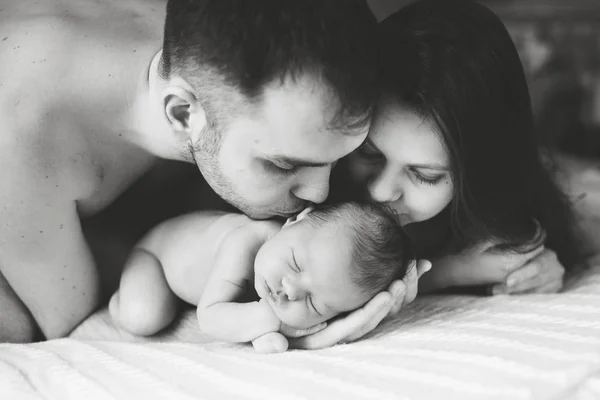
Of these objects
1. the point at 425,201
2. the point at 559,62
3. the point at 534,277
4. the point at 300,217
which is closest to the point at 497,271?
the point at 534,277

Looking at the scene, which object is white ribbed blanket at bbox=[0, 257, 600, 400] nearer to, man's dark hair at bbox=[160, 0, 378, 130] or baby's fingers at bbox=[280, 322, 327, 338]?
baby's fingers at bbox=[280, 322, 327, 338]

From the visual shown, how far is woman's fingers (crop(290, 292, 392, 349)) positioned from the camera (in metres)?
1.22

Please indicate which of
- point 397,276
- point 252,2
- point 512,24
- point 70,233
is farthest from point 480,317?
point 512,24

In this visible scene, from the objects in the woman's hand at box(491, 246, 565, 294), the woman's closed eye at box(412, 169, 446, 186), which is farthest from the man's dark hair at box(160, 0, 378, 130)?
the woman's hand at box(491, 246, 565, 294)

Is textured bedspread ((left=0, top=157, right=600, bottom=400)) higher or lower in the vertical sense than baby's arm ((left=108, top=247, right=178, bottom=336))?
higher

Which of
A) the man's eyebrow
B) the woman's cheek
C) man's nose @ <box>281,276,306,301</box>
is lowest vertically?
man's nose @ <box>281,276,306,301</box>

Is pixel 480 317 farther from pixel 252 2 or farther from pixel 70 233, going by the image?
pixel 70 233

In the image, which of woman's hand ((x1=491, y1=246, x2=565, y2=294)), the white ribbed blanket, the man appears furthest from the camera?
woman's hand ((x1=491, y1=246, x2=565, y2=294))

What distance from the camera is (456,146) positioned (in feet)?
4.23

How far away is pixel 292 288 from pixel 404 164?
345 mm

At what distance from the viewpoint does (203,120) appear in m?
1.28

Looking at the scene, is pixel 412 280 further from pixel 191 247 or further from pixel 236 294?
pixel 191 247

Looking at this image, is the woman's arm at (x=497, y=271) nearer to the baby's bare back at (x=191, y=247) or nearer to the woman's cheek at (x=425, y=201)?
the woman's cheek at (x=425, y=201)

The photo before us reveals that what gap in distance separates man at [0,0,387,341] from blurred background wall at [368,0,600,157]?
4.44 ft
